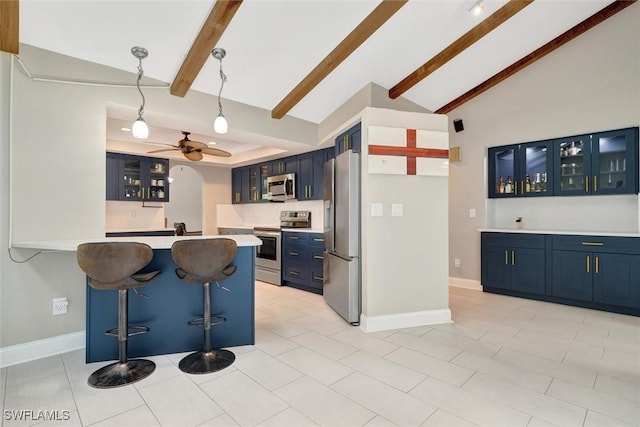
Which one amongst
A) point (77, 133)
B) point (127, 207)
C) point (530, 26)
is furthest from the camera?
point (127, 207)

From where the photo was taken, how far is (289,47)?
9.97 feet

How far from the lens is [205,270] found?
2.34 metres

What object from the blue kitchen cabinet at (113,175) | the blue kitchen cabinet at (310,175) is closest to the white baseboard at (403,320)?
the blue kitchen cabinet at (310,175)

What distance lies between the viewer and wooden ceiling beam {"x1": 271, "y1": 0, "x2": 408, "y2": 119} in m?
2.70

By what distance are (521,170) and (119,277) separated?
198 inches

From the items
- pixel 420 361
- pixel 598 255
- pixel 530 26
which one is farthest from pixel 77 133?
pixel 598 255

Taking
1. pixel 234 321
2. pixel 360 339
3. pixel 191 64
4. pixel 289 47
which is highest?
pixel 289 47

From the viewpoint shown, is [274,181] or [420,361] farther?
[274,181]

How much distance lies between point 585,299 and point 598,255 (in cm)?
56

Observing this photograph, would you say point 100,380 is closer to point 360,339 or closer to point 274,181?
point 360,339

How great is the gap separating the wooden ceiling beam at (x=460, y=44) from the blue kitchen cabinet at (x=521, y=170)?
1842 millimetres

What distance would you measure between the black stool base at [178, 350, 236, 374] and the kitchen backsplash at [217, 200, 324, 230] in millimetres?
3118

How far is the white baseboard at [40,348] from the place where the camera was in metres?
2.40

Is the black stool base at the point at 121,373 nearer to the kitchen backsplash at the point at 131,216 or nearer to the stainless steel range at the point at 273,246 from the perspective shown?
the stainless steel range at the point at 273,246
